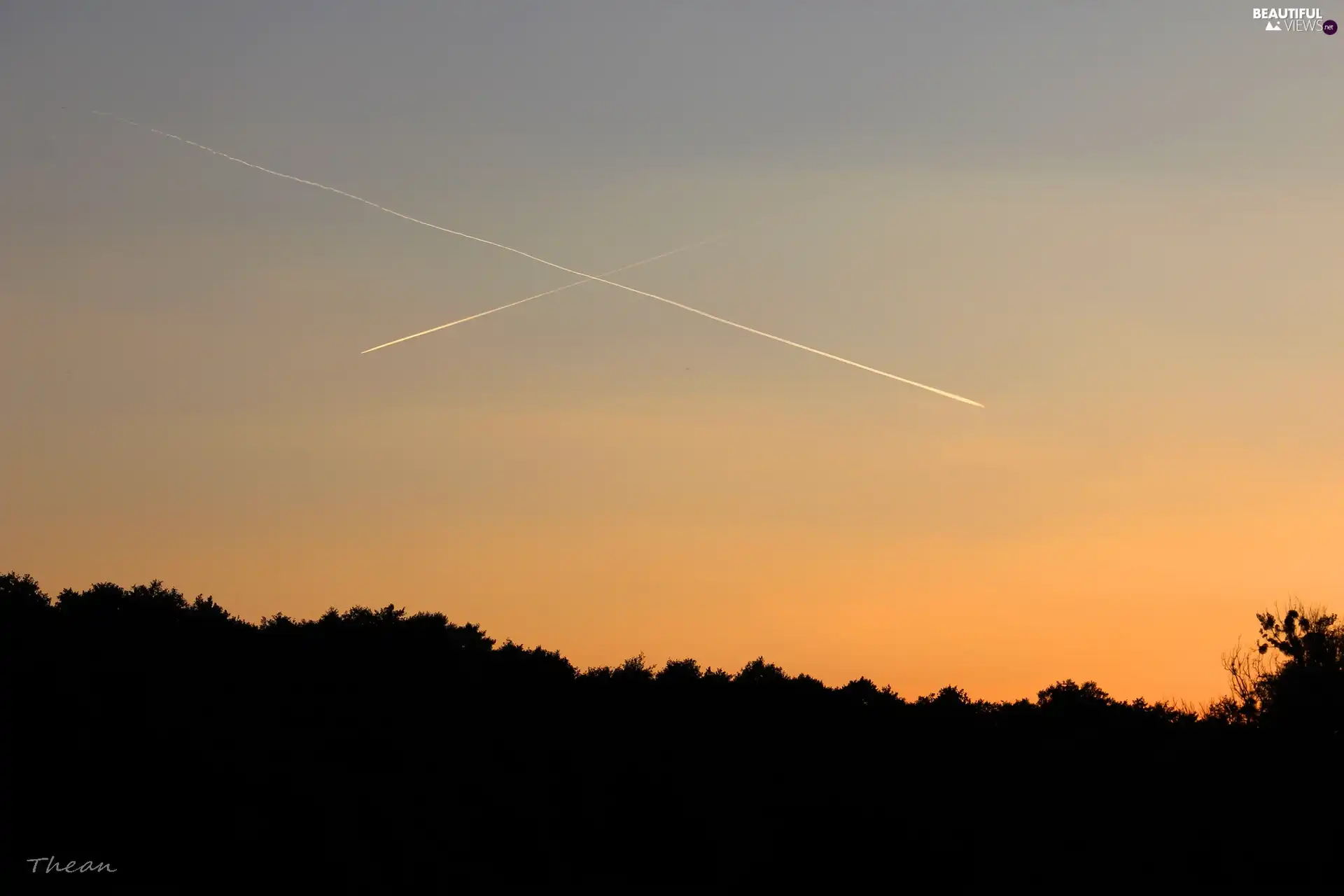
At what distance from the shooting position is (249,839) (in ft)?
175

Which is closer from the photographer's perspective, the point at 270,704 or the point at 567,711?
the point at 270,704

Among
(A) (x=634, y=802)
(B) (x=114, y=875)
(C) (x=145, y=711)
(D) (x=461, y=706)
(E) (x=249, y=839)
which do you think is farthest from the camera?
(D) (x=461, y=706)

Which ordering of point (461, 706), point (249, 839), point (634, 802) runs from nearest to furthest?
point (249, 839), point (634, 802), point (461, 706)

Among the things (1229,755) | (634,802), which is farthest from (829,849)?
(1229,755)

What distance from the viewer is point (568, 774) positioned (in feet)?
207

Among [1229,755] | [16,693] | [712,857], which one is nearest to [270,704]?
[16,693]

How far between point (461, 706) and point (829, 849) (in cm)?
2358

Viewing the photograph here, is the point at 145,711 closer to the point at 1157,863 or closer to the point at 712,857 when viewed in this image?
the point at 712,857

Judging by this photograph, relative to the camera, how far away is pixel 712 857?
2195 inches

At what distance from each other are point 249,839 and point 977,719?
38.0m

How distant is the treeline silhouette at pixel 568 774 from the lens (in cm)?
5397

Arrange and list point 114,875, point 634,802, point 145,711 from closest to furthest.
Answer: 1. point 114,875
2. point 634,802
3. point 145,711

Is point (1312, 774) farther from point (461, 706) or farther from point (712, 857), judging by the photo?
point (461, 706)

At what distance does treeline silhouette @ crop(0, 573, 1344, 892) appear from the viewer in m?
54.0
